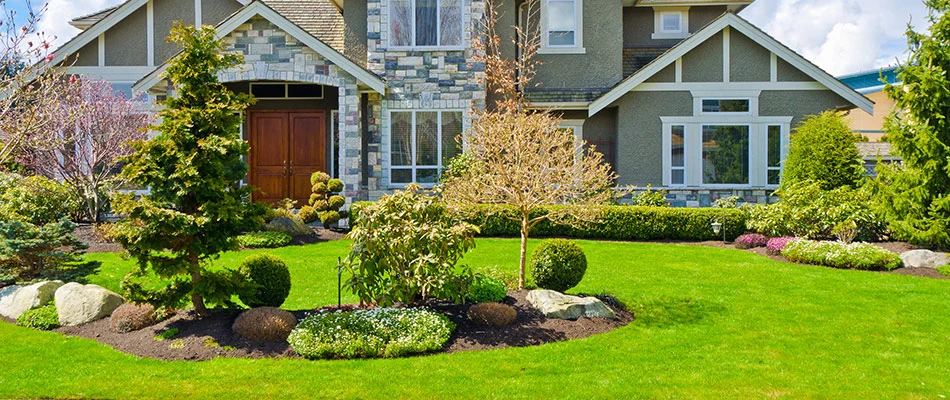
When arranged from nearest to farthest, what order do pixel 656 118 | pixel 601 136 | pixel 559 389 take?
pixel 559 389 → pixel 656 118 → pixel 601 136

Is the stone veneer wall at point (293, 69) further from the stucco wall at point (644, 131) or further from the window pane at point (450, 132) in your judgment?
the stucco wall at point (644, 131)

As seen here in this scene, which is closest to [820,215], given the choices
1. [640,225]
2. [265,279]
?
[640,225]

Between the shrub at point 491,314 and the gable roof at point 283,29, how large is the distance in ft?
30.7

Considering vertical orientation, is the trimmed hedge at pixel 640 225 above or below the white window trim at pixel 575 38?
below

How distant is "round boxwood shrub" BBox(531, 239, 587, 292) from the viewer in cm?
856

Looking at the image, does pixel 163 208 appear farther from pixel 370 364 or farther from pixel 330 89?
pixel 330 89

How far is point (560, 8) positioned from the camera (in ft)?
60.8

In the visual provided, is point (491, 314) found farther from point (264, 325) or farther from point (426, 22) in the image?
point (426, 22)

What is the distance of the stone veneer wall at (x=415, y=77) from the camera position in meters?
16.8

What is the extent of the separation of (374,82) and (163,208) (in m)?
9.02

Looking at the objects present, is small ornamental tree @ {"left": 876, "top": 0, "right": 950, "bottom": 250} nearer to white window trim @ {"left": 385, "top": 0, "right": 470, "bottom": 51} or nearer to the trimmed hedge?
the trimmed hedge

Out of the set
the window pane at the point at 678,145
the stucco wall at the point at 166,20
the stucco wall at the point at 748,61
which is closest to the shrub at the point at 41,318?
the stucco wall at the point at 166,20

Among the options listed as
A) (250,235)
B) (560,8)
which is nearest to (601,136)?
(560,8)

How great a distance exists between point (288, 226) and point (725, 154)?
10900mm
